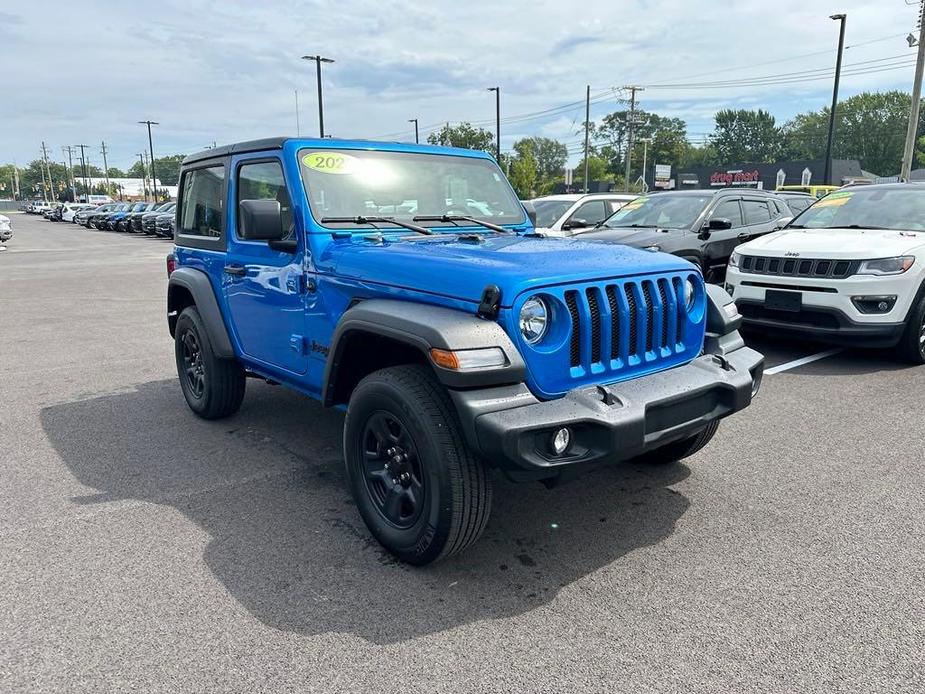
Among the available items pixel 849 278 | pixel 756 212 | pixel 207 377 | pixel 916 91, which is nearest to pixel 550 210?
pixel 756 212

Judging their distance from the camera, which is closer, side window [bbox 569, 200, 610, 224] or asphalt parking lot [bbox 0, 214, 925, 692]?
asphalt parking lot [bbox 0, 214, 925, 692]

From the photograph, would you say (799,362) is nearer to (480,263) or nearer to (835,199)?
(835,199)

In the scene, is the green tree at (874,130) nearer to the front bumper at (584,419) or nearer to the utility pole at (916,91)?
the utility pole at (916,91)

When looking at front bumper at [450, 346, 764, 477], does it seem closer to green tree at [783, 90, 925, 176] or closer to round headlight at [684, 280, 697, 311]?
round headlight at [684, 280, 697, 311]

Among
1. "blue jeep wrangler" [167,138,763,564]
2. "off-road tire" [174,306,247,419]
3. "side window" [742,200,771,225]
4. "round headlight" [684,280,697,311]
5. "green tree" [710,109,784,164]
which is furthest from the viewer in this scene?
"green tree" [710,109,784,164]

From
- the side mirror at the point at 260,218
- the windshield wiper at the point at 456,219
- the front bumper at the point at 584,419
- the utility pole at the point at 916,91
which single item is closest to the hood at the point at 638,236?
the windshield wiper at the point at 456,219

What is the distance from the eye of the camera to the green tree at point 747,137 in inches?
4717

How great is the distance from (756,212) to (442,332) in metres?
9.00

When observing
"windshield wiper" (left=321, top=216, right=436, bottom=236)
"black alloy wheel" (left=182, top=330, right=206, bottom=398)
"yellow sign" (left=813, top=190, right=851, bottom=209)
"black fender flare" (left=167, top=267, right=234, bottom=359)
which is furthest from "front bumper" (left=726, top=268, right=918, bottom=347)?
"black alloy wheel" (left=182, top=330, right=206, bottom=398)

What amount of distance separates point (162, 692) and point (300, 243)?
7.41 feet

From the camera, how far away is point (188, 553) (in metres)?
3.28

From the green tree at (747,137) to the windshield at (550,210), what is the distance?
11874cm

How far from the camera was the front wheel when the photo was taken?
2.82 meters

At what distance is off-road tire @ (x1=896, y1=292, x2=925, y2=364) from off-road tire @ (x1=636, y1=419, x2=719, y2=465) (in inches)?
142
